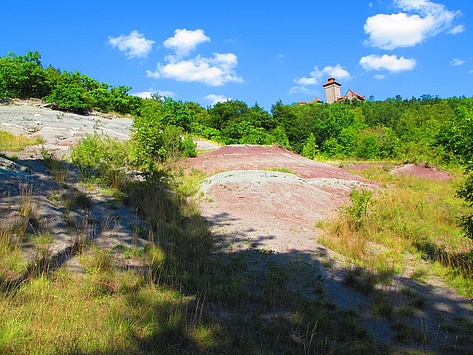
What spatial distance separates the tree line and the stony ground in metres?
2.13

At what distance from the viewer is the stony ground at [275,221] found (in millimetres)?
4246

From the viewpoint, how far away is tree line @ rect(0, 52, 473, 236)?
451 inches

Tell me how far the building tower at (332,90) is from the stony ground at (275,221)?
418 feet

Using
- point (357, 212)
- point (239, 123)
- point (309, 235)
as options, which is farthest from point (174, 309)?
point (239, 123)

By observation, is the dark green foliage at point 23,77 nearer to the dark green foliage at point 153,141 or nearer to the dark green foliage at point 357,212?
the dark green foliage at point 153,141

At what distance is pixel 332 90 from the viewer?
136125 millimetres

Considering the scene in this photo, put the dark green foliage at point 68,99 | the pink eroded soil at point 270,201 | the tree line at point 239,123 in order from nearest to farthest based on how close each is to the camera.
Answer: the pink eroded soil at point 270,201 < the tree line at point 239,123 < the dark green foliage at point 68,99

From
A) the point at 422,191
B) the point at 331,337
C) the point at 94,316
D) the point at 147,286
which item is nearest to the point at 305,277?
the point at 331,337

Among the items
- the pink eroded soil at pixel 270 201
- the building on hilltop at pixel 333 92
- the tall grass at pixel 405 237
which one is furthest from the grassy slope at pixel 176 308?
the building on hilltop at pixel 333 92

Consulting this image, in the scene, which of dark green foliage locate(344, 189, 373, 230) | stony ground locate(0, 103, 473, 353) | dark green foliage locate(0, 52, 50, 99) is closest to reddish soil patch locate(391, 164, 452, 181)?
stony ground locate(0, 103, 473, 353)

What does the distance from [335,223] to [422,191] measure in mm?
8193

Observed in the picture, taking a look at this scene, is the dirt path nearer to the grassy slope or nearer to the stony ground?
the stony ground

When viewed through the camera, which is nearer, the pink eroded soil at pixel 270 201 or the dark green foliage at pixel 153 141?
the pink eroded soil at pixel 270 201

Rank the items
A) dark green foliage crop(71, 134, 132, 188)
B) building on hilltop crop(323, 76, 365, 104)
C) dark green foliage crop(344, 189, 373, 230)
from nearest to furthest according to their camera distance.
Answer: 1. dark green foliage crop(344, 189, 373, 230)
2. dark green foliage crop(71, 134, 132, 188)
3. building on hilltop crop(323, 76, 365, 104)
